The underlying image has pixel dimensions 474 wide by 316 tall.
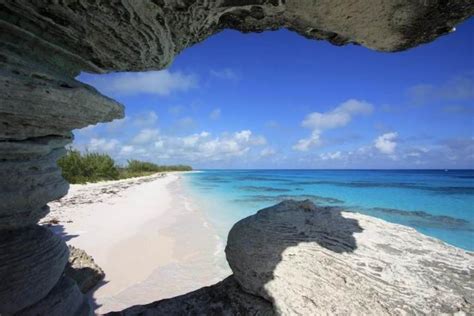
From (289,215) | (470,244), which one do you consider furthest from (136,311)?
(470,244)

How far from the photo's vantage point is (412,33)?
93.4 inches

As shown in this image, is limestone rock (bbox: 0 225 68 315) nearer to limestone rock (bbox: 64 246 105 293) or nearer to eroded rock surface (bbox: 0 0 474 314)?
eroded rock surface (bbox: 0 0 474 314)

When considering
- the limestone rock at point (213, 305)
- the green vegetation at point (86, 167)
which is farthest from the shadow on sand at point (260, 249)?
the green vegetation at point (86, 167)

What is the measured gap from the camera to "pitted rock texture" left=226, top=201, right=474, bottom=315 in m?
2.41

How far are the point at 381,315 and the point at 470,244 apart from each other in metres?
9.81

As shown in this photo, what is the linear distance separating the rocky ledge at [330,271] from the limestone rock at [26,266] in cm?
101

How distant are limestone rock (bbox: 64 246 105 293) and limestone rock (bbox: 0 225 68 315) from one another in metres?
1.89

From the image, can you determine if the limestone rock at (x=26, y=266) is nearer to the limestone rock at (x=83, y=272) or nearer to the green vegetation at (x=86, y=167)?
the limestone rock at (x=83, y=272)

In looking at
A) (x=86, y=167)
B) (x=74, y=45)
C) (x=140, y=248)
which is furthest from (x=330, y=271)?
(x=86, y=167)

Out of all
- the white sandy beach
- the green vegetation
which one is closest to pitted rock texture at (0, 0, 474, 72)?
the white sandy beach

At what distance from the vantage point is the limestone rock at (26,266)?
2406 mm

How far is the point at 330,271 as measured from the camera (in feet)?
9.04

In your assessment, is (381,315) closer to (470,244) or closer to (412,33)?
(412,33)

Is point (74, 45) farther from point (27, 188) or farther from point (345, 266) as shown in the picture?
point (345, 266)
